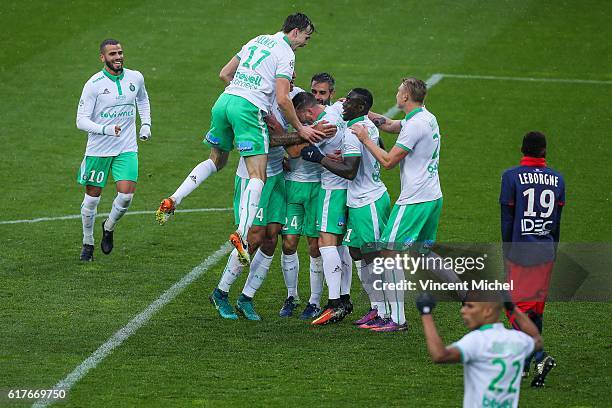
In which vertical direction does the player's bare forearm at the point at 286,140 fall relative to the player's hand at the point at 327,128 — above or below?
below

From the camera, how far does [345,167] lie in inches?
439

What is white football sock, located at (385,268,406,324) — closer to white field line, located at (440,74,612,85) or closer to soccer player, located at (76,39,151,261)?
soccer player, located at (76,39,151,261)

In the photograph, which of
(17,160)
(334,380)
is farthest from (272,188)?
(17,160)

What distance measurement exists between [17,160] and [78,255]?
16.0 ft

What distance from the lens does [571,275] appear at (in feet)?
44.2

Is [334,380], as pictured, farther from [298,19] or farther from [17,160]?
[17,160]

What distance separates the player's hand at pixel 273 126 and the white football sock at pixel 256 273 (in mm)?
1274

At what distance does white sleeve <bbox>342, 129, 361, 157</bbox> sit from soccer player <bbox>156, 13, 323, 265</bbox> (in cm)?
28

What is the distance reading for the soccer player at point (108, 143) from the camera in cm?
1378

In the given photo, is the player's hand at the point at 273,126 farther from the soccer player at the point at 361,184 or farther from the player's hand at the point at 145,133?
the player's hand at the point at 145,133

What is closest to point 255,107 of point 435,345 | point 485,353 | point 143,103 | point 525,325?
point 143,103

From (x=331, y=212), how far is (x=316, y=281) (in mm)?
817

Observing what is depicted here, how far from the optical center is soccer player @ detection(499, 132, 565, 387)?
9812mm

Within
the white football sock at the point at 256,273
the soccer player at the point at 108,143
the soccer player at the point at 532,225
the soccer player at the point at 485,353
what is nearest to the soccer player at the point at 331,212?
the white football sock at the point at 256,273
